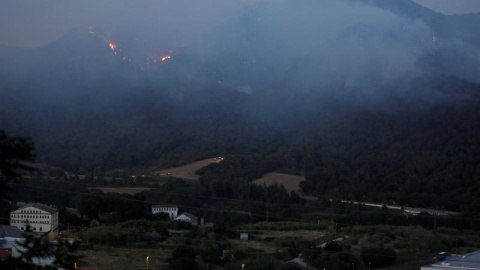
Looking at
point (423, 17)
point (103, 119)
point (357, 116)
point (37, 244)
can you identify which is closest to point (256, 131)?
point (357, 116)

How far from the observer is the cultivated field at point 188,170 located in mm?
35969

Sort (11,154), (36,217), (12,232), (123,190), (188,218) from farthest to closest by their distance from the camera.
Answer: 1. (123,190)
2. (188,218)
3. (36,217)
4. (12,232)
5. (11,154)

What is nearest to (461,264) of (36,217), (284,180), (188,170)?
(36,217)

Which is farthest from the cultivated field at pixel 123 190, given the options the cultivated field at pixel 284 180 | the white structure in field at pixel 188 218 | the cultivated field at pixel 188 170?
the cultivated field at pixel 284 180

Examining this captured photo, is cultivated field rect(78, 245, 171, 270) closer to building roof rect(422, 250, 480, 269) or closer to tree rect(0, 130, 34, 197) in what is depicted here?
building roof rect(422, 250, 480, 269)

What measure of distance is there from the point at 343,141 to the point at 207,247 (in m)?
20.3

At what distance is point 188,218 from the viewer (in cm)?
2747

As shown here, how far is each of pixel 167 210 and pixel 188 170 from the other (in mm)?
8398

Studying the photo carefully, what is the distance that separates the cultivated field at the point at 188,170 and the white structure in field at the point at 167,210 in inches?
236

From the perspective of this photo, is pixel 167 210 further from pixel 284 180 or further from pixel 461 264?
pixel 461 264

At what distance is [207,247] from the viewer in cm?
2038

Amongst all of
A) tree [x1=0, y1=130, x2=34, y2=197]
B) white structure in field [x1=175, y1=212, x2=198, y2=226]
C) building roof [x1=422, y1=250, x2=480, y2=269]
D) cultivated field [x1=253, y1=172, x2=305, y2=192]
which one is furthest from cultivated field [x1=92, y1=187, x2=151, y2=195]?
tree [x1=0, y1=130, x2=34, y2=197]

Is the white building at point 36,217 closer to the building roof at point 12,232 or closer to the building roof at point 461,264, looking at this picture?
the building roof at point 12,232

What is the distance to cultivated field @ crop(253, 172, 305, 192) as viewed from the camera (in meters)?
34.3
